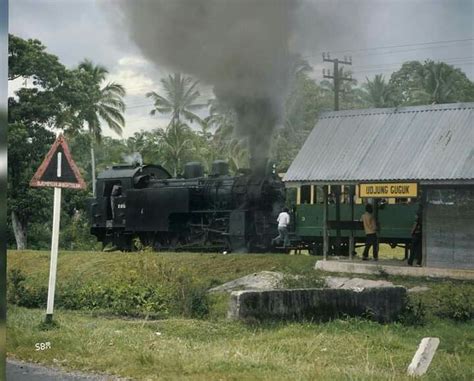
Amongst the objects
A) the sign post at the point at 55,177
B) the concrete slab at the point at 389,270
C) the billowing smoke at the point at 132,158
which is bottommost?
the concrete slab at the point at 389,270

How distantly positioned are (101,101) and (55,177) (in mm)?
1341

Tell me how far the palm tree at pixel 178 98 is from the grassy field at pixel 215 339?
7.00 feet

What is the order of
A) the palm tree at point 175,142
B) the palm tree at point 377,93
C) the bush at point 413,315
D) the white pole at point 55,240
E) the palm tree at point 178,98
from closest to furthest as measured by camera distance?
the white pole at point 55,240 < the bush at point 413,315 < the palm tree at point 178,98 < the palm tree at point 377,93 < the palm tree at point 175,142

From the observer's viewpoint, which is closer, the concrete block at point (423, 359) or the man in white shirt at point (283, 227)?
the concrete block at point (423, 359)

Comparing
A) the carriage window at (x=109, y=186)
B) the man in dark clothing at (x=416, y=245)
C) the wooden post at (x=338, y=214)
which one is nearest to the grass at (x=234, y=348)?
the man in dark clothing at (x=416, y=245)

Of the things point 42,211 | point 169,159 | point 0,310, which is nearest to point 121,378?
point 0,310

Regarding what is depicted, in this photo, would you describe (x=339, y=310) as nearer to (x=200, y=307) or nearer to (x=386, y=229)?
(x=200, y=307)

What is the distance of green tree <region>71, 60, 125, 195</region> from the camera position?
21.8 feet

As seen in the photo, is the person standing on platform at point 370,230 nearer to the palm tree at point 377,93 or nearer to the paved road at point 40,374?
the palm tree at point 377,93

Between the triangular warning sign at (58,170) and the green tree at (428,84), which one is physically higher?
the green tree at (428,84)

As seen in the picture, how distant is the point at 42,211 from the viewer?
7.19 meters

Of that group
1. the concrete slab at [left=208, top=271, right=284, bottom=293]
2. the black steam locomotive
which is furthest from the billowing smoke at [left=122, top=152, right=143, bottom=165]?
the concrete slab at [left=208, top=271, right=284, bottom=293]

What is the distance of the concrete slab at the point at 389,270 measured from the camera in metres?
10.9

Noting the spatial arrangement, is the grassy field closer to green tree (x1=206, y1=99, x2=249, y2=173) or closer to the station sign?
the station sign
